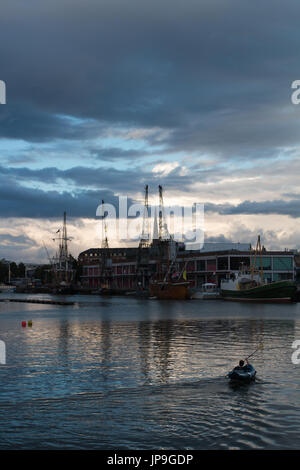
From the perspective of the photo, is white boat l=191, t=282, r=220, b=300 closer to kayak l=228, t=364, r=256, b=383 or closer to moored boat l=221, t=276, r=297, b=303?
moored boat l=221, t=276, r=297, b=303

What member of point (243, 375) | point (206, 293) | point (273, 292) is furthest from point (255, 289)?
point (243, 375)

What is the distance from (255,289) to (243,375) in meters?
113

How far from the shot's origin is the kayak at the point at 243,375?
32219mm

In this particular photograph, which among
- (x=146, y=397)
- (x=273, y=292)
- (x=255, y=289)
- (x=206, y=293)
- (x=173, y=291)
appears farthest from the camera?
(x=173, y=291)

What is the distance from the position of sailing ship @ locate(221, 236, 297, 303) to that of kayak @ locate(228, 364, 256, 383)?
10796 cm

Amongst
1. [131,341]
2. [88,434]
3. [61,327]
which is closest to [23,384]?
[88,434]

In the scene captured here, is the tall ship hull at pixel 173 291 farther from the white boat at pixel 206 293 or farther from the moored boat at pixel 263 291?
the moored boat at pixel 263 291

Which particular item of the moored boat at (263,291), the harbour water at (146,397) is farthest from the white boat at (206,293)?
the harbour water at (146,397)

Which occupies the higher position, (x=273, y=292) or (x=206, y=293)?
(x=273, y=292)

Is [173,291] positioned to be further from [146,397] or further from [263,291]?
[146,397]

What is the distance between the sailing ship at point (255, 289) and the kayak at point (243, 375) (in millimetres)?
107963

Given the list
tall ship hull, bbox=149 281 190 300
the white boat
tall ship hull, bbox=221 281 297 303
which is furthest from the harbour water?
tall ship hull, bbox=149 281 190 300

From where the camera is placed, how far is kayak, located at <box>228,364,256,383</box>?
106 feet

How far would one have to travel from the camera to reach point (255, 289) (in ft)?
468
